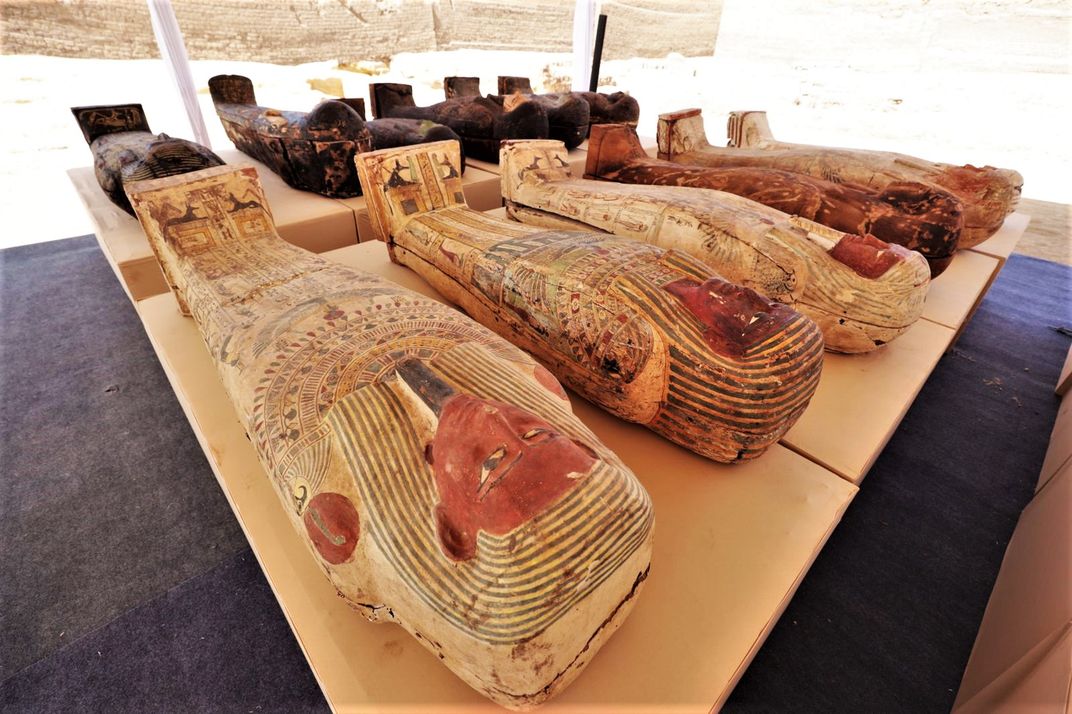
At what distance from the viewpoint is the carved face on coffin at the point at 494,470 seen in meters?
0.75

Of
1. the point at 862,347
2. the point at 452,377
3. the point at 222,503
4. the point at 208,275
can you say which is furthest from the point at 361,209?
the point at 862,347

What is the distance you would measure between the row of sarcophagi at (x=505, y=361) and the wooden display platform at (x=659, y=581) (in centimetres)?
11

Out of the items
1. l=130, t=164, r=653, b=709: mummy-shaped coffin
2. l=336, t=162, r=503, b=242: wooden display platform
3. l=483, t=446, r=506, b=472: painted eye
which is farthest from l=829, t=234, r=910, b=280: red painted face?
l=336, t=162, r=503, b=242: wooden display platform

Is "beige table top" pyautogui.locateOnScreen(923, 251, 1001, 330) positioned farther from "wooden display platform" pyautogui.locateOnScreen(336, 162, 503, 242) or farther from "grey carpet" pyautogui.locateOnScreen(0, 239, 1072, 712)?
"wooden display platform" pyautogui.locateOnScreen(336, 162, 503, 242)

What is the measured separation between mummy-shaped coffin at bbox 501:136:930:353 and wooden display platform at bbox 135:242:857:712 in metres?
0.58

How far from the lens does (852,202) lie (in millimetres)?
2146

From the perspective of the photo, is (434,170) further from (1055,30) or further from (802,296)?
(1055,30)

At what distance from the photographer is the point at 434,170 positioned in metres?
2.17

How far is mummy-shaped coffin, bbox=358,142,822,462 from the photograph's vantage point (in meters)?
1.20

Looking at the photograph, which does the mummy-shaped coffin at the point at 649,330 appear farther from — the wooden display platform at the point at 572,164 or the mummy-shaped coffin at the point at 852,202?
the wooden display platform at the point at 572,164

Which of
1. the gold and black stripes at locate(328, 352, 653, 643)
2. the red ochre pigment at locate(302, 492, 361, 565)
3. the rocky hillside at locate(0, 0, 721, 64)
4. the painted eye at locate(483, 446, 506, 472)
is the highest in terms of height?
the rocky hillside at locate(0, 0, 721, 64)

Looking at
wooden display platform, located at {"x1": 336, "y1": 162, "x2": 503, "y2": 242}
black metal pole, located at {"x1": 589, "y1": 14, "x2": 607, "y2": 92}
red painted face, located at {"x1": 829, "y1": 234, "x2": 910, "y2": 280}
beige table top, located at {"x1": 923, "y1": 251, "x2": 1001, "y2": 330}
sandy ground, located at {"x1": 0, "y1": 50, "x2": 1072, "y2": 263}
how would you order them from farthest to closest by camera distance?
black metal pole, located at {"x1": 589, "y1": 14, "x2": 607, "y2": 92}, sandy ground, located at {"x1": 0, "y1": 50, "x2": 1072, "y2": 263}, wooden display platform, located at {"x1": 336, "y1": 162, "x2": 503, "y2": 242}, beige table top, located at {"x1": 923, "y1": 251, "x2": 1001, "y2": 330}, red painted face, located at {"x1": 829, "y1": 234, "x2": 910, "y2": 280}

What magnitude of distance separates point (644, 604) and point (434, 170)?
6.04ft

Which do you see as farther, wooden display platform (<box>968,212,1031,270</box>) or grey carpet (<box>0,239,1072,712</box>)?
wooden display platform (<box>968,212,1031,270</box>)
